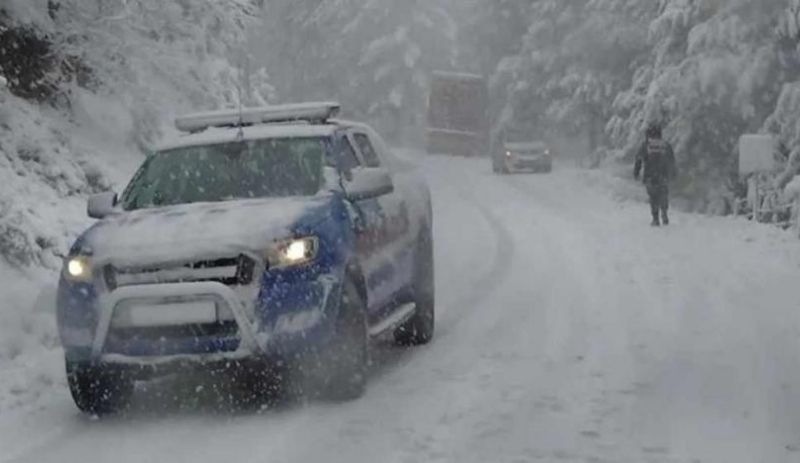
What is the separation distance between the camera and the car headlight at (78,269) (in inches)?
Result: 276

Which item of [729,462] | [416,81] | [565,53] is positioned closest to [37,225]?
[729,462]

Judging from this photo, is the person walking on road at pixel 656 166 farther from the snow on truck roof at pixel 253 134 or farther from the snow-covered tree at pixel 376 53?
the snow-covered tree at pixel 376 53

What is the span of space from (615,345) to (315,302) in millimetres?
3105

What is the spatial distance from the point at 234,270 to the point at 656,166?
14.5 meters

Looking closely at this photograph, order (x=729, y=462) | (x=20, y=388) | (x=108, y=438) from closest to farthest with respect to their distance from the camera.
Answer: (x=729, y=462)
(x=108, y=438)
(x=20, y=388)

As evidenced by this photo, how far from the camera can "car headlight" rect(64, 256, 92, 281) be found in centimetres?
702

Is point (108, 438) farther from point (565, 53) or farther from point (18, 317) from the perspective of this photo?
point (565, 53)

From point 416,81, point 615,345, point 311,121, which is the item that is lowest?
point 416,81

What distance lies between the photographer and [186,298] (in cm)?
675

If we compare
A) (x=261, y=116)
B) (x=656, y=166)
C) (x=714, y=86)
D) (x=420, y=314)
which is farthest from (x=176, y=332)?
(x=714, y=86)

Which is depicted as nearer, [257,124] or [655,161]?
[257,124]

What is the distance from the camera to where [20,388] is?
7848 millimetres

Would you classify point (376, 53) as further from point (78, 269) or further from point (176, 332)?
point (176, 332)

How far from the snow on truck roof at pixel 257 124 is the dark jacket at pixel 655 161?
39.9 feet
